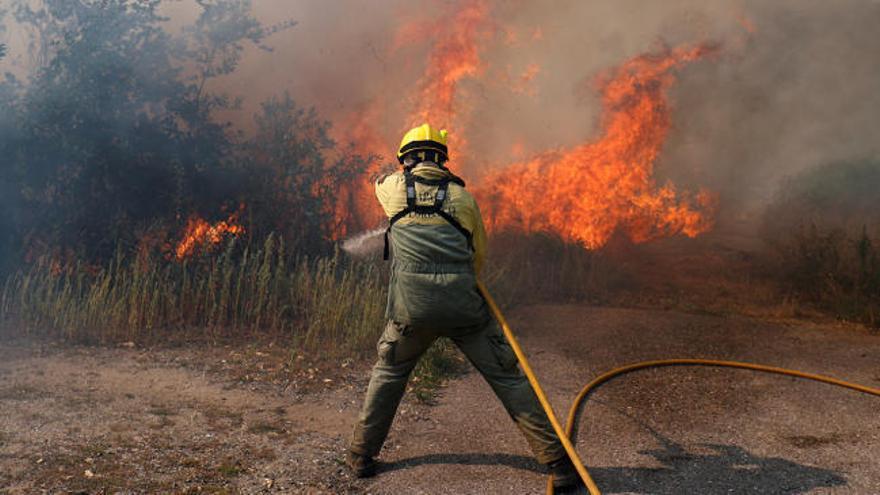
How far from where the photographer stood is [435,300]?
3.45m

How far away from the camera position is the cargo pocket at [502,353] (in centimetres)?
358

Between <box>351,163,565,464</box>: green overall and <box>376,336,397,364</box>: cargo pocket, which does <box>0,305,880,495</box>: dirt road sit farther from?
<box>376,336,397,364</box>: cargo pocket

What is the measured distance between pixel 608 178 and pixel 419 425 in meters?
6.91

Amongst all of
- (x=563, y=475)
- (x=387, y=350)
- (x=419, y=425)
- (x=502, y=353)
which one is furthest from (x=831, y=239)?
(x=387, y=350)

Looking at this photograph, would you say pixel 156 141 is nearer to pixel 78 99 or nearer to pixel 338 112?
pixel 78 99

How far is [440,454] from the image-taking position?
13.6ft

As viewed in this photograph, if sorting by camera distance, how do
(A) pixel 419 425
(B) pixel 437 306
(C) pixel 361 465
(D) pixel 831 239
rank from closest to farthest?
(B) pixel 437 306, (C) pixel 361 465, (A) pixel 419 425, (D) pixel 831 239

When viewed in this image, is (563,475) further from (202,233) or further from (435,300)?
(202,233)

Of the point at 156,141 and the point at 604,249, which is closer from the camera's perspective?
the point at 156,141

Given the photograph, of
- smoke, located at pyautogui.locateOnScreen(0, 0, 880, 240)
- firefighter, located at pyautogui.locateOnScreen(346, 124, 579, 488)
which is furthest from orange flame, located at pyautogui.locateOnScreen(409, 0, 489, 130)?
firefighter, located at pyautogui.locateOnScreen(346, 124, 579, 488)

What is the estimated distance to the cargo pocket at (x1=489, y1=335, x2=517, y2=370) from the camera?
141 inches

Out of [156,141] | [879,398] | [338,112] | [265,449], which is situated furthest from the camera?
[338,112]

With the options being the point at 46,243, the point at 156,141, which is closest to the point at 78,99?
the point at 156,141

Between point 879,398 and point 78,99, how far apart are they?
833 cm
